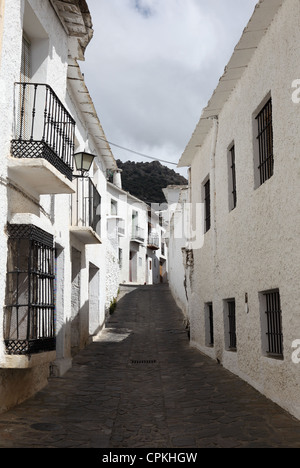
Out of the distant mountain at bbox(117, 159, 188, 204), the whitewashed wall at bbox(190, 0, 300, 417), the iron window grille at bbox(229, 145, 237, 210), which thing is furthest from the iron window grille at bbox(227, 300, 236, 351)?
the distant mountain at bbox(117, 159, 188, 204)

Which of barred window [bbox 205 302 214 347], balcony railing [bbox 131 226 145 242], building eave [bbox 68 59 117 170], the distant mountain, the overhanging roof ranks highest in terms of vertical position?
the distant mountain

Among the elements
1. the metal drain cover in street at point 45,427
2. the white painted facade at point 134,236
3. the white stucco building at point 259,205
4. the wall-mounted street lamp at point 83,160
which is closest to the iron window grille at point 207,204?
the white stucco building at point 259,205

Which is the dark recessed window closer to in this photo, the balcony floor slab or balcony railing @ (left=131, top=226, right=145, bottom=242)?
the balcony floor slab

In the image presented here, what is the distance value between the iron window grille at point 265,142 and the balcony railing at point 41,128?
310 centimetres

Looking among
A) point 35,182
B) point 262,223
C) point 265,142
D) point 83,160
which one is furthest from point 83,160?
point 262,223

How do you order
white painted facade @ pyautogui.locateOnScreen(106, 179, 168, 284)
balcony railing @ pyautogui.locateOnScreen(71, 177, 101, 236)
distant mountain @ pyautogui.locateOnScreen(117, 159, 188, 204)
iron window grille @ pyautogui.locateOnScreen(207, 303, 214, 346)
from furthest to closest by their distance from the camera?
distant mountain @ pyautogui.locateOnScreen(117, 159, 188, 204) → white painted facade @ pyautogui.locateOnScreen(106, 179, 168, 284) → iron window grille @ pyautogui.locateOnScreen(207, 303, 214, 346) → balcony railing @ pyautogui.locateOnScreen(71, 177, 101, 236)

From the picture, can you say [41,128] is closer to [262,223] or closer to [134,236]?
[262,223]

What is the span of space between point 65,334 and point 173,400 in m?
3.03

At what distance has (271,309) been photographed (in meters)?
7.36

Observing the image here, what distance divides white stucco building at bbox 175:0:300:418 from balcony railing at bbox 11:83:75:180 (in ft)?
9.87

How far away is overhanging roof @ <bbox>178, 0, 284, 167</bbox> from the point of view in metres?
6.66

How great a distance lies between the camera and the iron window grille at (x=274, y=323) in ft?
23.1

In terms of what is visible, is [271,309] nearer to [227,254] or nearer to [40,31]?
[227,254]

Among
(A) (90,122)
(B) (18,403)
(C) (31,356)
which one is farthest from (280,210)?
(A) (90,122)
